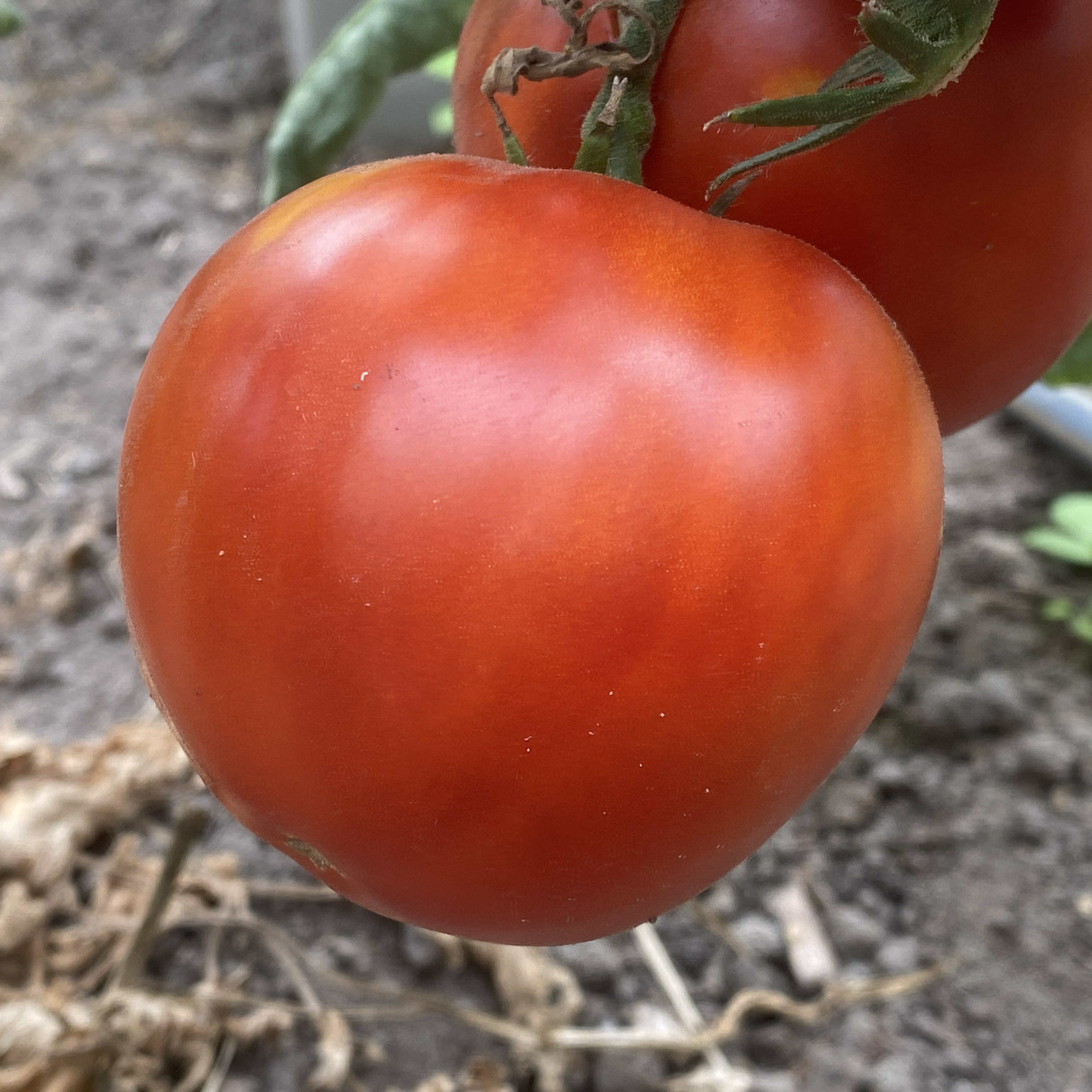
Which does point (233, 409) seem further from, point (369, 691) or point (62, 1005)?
point (62, 1005)

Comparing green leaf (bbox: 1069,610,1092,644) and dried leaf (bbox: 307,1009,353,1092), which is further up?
dried leaf (bbox: 307,1009,353,1092)

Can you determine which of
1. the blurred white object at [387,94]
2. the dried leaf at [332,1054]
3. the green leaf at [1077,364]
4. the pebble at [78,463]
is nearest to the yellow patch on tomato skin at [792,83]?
the green leaf at [1077,364]

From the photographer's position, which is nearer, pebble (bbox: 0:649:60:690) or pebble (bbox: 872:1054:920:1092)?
pebble (bbox: 872:1054:920:1092)

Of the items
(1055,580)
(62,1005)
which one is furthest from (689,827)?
(1055,580)

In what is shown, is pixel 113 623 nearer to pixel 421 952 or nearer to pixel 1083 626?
pixel 421 952

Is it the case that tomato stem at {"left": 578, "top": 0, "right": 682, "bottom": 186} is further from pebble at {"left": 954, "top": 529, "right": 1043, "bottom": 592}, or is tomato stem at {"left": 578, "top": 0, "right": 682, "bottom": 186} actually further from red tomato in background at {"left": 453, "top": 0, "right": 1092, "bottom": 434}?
pebble at {"left": 954, "top": 529, "right": 1043, "bottom": 592}

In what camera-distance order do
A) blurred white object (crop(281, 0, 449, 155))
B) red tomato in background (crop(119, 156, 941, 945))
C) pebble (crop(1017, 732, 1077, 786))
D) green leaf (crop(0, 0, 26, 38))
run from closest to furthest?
1. red tomato in background (crop(119, 156, 941, 945))
2. green leaf (crop(0, 0, 26, 38))
3. pebble (crop(1017, 732, 1077, 786))
4. blurred white object (crop(281, 0, 449, 155))

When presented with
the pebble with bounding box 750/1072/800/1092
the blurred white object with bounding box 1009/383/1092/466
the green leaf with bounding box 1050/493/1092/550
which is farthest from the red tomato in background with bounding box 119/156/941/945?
the blurred white object with bounding box 1009/383/1092/466
